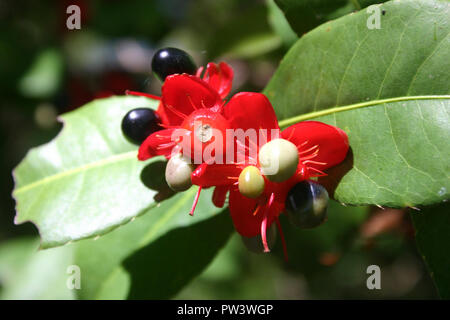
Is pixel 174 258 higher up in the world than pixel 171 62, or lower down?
lower down

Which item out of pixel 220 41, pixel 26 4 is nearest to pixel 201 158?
pixel 220 41

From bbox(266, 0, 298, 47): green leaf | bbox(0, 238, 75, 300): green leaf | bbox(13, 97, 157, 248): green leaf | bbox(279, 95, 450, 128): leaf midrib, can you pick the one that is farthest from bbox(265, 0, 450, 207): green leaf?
bbox(0, 238, 75, 300): green leaf

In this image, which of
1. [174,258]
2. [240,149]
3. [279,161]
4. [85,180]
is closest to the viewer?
[279,161]

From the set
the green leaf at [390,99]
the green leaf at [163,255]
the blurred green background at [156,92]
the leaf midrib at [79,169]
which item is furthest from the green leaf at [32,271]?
the green leaf at [390,99]

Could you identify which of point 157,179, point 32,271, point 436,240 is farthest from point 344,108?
point 32,271

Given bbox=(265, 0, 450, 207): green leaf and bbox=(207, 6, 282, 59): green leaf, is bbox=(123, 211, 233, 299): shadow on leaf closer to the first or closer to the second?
bbox=(265, 0, 450, 207): green leaf

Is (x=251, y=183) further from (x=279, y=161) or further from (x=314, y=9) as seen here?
Answer: (x=314, y=9)

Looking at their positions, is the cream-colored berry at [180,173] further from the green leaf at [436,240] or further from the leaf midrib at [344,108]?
the green leaf at [436,240]
